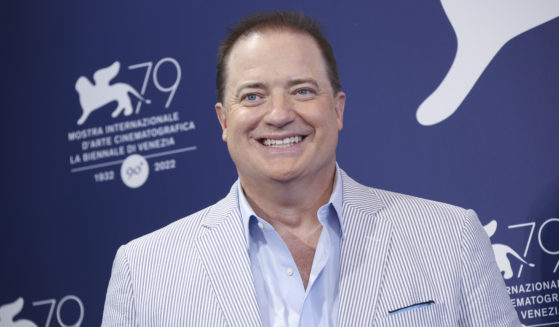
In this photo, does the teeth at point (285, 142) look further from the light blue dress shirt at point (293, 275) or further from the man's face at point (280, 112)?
the light blue dress shirt at point (293, 275)

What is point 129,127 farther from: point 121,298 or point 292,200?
point 292,200

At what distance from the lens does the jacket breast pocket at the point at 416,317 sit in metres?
2.32

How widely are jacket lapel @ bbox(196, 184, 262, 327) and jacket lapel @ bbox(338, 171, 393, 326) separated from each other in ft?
0.96

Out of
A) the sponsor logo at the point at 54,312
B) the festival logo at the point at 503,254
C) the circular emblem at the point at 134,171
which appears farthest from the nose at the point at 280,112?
the sponsor logo at the point at 54,312

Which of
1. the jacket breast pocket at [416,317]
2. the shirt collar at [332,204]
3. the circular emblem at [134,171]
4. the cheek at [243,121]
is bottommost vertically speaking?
the jacket breast pocket at [416,317]

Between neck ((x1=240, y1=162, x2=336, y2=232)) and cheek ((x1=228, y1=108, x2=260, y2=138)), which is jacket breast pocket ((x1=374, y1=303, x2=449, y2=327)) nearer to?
neck ((x1=240, y1=162, x2=336, y2=232))

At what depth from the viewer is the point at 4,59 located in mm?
4031

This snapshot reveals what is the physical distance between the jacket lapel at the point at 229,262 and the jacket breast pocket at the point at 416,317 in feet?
1.31

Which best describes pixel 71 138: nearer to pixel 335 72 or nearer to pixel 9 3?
pixel 9 3

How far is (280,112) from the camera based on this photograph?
249 centimetres

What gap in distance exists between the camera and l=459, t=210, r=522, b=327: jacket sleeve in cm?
239

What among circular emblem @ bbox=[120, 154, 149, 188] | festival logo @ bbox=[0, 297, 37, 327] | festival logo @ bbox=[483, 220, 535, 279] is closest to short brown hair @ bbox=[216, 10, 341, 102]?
festival logo @ bbox=[483, 220, 535, 279]

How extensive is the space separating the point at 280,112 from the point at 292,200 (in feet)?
1.05

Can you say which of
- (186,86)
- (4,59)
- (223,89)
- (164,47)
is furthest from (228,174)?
(4,59)
